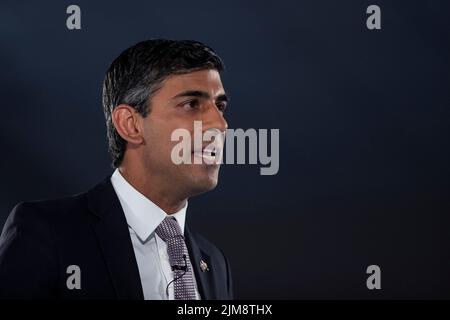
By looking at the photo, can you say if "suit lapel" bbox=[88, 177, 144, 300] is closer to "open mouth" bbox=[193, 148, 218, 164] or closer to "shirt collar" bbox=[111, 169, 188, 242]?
"shirt collar" bbox=[111, 169, 188, 242]

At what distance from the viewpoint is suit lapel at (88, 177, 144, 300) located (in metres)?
1.52

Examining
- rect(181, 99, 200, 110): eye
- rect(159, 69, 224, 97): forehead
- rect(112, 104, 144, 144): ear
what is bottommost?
rect(112, 104, 144, 144): ear

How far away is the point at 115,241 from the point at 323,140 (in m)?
1.01

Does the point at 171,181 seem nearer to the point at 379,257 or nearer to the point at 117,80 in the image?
the point at 117,80

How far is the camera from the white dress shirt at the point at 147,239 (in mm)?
1602

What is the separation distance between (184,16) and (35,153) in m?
0.69

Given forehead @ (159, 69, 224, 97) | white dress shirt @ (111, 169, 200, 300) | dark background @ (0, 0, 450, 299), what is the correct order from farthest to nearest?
dark background @ (0, 0, 450, 299)
forehead @ (159, 69, 224, 97)
white dress shirt @ (111, 169, 200, 300)

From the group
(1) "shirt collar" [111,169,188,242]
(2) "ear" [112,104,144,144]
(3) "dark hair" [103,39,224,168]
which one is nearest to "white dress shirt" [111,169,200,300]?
(1) "shirt collar" [111,169,188,242]

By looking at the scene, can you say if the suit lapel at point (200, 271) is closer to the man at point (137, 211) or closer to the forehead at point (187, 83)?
the man at point (137, 211)

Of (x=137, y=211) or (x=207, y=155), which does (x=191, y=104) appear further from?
(x=137, y=211)

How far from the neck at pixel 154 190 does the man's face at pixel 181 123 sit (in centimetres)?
3

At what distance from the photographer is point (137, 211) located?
1.69m

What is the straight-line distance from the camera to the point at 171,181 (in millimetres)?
1705

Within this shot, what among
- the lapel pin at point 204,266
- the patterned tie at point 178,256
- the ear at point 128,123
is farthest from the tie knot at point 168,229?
the ear at point 128,123
